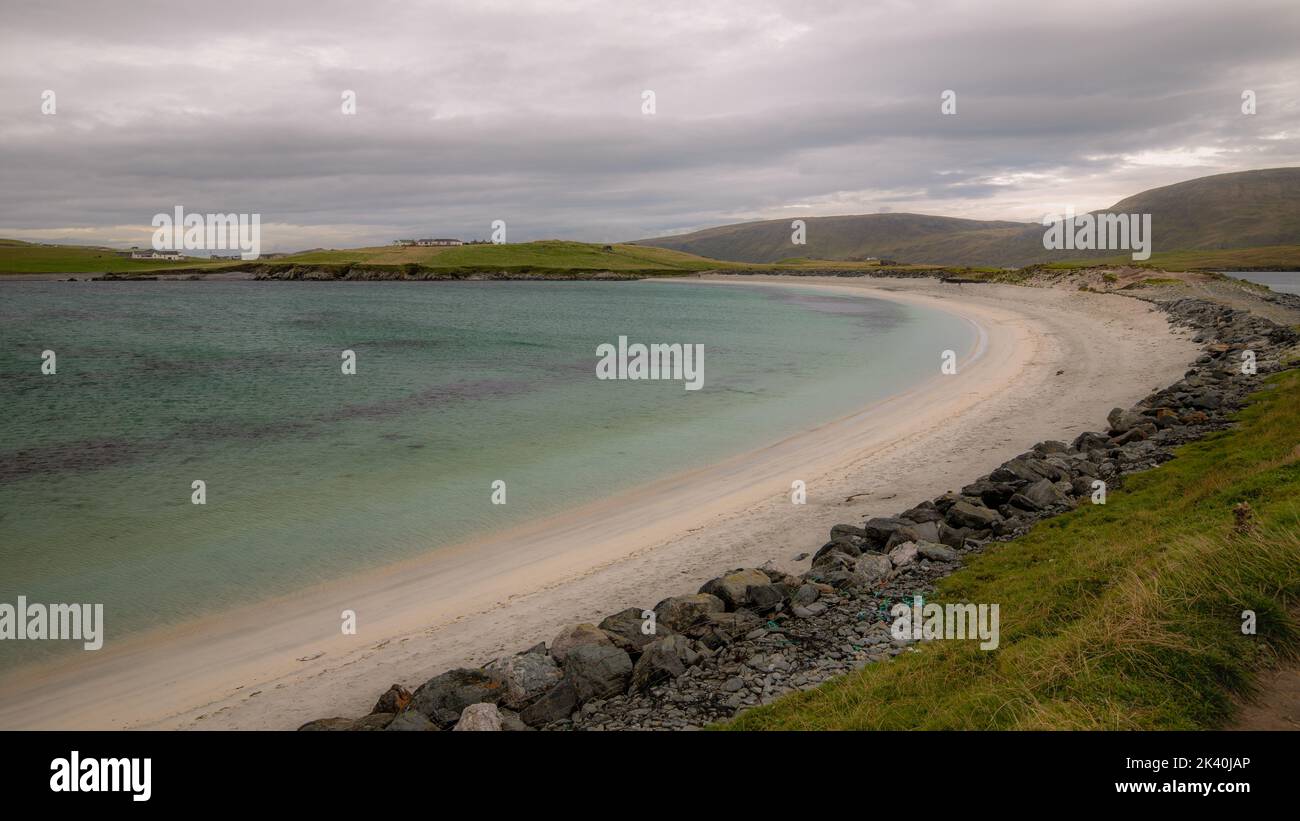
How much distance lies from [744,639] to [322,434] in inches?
833

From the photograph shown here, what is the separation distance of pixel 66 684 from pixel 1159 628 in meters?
14.1

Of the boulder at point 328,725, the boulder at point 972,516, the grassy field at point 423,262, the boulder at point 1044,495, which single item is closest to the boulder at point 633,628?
the boulder at point 328,725

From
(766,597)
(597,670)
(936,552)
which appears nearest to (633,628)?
(597,670)

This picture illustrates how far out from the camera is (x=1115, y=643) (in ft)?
19.3

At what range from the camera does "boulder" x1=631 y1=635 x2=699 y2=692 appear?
7949 mm

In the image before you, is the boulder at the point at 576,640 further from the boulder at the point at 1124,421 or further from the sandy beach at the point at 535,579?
the boulder at the point at 1124,421

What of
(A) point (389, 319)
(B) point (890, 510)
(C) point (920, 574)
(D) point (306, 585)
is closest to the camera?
(C) point (920, 574)

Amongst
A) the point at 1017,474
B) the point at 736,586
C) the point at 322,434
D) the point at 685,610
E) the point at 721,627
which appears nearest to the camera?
the point at 721,627

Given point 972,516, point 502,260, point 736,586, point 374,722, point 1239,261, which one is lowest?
point 374,722

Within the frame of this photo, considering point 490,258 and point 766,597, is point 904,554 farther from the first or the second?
point 490,258

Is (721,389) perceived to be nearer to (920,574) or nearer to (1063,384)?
(1063,384)

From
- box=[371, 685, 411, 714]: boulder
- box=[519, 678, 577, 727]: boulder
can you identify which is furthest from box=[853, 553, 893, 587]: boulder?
box=[371, 685, 411, 714]: boulder

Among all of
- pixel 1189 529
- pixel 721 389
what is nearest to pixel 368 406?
pixel 721 389
